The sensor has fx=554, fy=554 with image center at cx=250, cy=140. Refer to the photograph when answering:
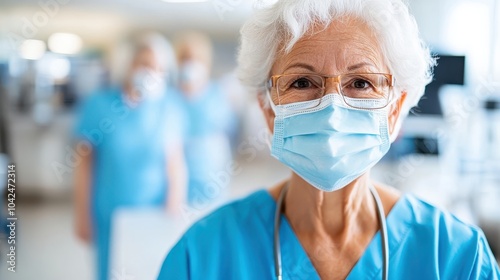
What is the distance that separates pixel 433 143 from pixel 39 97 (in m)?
1.97

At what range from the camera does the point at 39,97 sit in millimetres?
2699

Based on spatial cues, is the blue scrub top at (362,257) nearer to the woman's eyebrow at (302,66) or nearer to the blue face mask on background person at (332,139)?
the blue face mask on background person at (332,139)

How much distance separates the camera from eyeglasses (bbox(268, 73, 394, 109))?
97cm

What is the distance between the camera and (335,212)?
1.06 metres

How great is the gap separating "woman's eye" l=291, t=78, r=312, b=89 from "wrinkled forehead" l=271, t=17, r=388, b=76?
0.07 feet

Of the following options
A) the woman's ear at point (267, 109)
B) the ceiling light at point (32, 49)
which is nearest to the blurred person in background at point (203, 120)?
the ceiling light at point (32, 49)

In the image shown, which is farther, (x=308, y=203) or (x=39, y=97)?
(x=39, y=97)

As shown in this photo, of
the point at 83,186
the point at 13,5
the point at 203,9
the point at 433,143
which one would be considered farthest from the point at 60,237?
the point at 433,143

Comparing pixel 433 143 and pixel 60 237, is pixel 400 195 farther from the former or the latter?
pixel 60 237

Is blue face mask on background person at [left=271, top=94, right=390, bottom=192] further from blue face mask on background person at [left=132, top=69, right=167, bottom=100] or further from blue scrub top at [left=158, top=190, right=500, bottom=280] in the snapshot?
blue face mask on background person at [left=132, top=69, right=167, bottom=100]

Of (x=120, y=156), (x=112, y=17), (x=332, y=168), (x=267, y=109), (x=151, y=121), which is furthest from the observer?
(x=112, y=17)

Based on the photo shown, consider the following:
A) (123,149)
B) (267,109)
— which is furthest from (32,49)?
(267,109)

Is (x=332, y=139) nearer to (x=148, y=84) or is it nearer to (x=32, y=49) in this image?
(x=148, y=84)

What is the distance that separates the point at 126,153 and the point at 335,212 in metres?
1.58
